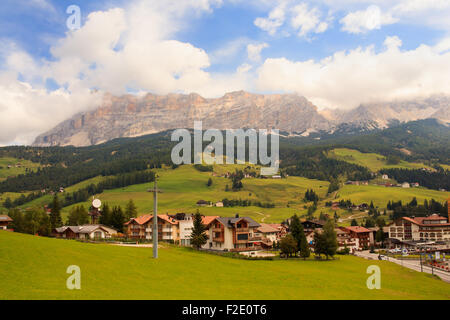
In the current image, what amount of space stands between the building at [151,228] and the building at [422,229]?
97748 millimetres

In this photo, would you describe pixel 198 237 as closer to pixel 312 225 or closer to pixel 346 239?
pixel 312 225

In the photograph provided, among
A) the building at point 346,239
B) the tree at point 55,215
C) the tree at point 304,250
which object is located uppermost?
the tree at point 55,215

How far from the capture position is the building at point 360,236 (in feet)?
477

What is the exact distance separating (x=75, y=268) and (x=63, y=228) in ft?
252

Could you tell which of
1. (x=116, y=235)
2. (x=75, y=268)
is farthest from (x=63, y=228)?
(x=75, y=268)

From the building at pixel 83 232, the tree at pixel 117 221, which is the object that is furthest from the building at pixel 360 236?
the building at pixel 83 232

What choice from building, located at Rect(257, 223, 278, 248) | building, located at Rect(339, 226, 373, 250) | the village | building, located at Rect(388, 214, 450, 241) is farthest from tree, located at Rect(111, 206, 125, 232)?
building, located at Rect(388, 214, 450, 241)

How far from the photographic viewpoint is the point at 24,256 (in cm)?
4434

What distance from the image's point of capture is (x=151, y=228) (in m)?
122

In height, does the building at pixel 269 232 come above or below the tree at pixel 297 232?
below

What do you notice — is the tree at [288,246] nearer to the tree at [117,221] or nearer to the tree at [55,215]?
the tree at [117,221]

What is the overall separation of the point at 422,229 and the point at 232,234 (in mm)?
98826

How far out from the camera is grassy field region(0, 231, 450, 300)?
32719 mm
